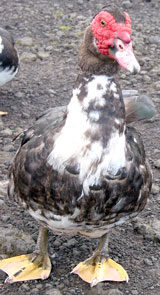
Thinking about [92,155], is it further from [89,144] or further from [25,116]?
[25,116]

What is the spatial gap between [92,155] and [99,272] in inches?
41.2

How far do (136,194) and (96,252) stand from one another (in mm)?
768

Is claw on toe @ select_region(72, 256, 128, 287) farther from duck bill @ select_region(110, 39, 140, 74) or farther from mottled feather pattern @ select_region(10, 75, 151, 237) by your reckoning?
duck bill @ select_region(110, 39, 140, 74)

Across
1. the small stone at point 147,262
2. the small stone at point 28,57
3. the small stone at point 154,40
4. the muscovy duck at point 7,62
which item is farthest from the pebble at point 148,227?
the small stone at point 154,40

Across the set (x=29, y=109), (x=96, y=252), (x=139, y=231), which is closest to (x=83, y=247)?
(x=96, y=252)

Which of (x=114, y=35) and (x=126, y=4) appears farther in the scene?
(x=126, y=4)

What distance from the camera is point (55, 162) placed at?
323 cm

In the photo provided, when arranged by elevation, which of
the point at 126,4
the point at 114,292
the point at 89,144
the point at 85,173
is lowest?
the point at 126,4

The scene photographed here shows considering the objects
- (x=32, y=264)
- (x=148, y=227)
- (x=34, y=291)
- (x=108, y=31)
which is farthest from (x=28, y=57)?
(x=108, y=31)

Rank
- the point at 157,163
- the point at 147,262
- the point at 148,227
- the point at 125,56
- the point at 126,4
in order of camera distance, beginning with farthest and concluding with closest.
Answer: the point at 126,4
the point at 157,163
the point at 148,227
the point at 147,262
the point at 125,56

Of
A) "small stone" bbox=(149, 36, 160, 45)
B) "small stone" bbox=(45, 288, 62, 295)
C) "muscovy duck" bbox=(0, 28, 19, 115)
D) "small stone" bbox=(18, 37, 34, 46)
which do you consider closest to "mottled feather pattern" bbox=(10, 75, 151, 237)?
"small stone" bbox=(45, 288, 62, 295)

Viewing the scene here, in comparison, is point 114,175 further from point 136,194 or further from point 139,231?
point 139,231

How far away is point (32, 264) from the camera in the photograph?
391 cm

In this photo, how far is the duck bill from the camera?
294 centimetres
